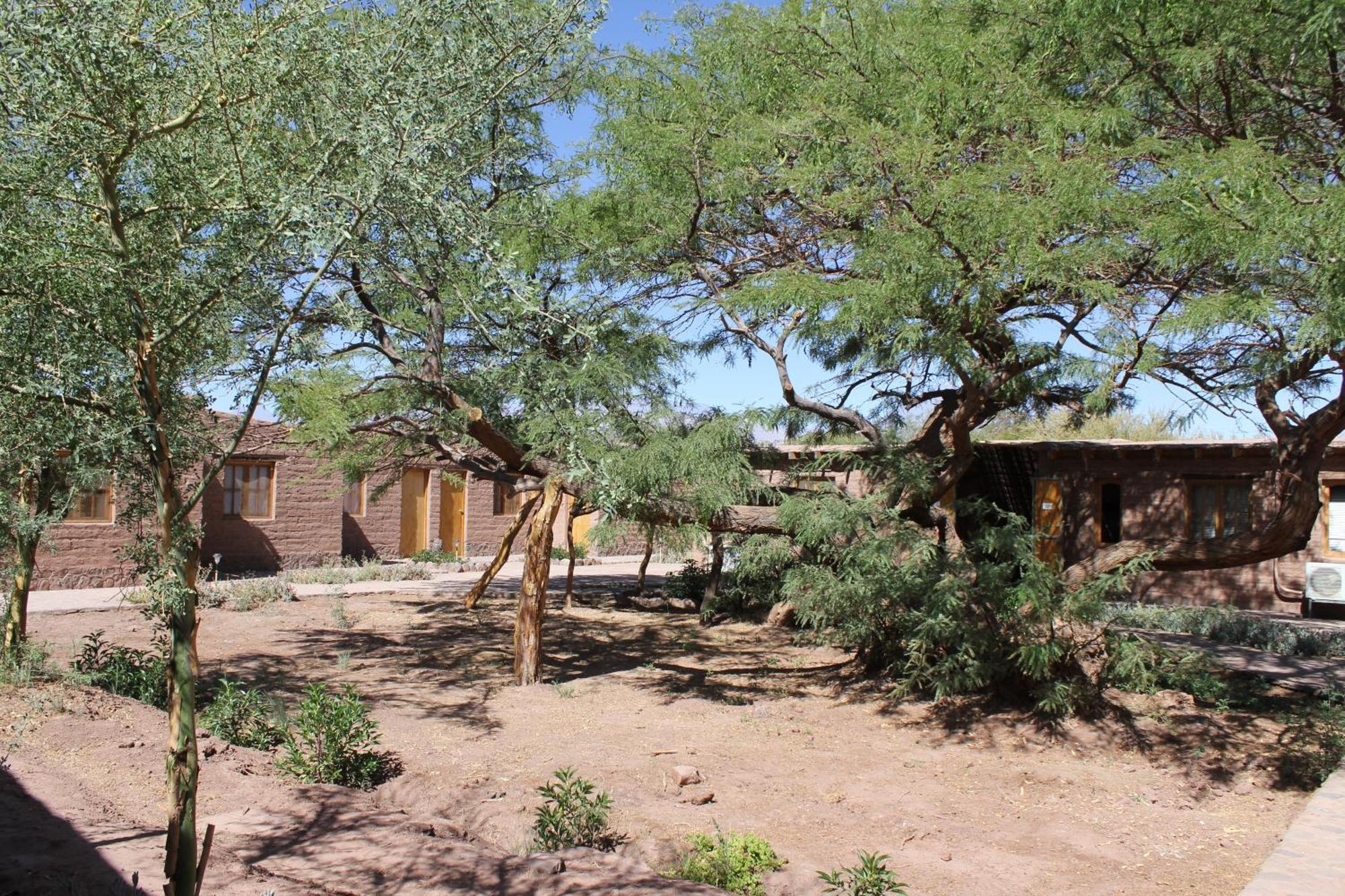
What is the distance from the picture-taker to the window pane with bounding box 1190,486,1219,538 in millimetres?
16438

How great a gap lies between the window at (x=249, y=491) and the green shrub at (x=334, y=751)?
13372mm

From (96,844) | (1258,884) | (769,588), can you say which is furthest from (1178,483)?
(96,844)

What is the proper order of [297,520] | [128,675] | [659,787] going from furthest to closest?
[297,520] → [128,675] → [659,787]

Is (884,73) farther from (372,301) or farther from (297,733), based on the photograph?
(297,733)

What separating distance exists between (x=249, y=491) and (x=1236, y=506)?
58.4 feet

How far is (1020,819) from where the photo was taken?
6645 mm

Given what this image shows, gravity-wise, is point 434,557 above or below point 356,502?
below

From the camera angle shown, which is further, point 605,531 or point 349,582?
point 349,582

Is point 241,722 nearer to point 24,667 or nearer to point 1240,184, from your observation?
point 24,667

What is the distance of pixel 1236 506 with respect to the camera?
16.3 metres

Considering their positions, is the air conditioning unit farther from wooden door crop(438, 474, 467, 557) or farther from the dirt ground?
wooden door crop(438, 474, 467, 557)

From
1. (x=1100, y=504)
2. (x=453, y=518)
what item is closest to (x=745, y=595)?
(x=1100, y=504)

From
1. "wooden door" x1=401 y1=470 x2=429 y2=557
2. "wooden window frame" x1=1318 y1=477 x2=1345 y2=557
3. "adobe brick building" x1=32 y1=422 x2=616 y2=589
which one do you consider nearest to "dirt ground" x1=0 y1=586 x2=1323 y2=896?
"adobe brick building" x1=32 y1=422 x2=616 y2=589

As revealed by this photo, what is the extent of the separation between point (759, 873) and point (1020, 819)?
A: 7.39 feet
